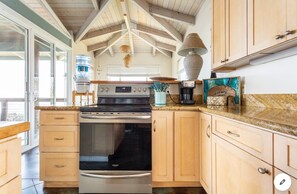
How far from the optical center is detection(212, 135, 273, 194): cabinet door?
986 millimetres

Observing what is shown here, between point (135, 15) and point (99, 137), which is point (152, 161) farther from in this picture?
point (135, 15)

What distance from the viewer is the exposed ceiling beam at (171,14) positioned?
188 inches

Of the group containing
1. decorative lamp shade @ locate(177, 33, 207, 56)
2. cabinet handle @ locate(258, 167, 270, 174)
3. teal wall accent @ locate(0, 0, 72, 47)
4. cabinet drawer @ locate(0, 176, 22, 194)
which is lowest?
cabinet handle @ locate(258, 167, 270, 174)

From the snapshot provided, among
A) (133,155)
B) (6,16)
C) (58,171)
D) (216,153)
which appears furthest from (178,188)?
(6,16)

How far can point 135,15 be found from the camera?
5.86 meters

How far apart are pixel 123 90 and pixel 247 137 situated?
5.47ft

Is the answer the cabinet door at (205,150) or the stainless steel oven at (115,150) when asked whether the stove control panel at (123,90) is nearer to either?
the stainless steel oven at (115,150)

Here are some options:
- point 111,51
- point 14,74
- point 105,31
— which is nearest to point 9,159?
point 14,74

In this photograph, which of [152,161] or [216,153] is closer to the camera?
[216,153]

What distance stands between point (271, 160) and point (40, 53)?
15.6 feet

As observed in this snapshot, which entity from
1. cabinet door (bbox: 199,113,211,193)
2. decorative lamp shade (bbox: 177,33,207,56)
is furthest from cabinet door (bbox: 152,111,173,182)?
decorative lamp shade (bbox: 177,33,207,56)

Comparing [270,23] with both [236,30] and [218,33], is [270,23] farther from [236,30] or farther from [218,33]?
[218,33]

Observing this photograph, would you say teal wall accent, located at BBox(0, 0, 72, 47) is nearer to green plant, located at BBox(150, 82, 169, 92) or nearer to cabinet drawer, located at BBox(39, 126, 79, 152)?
cabinet drawer, located at BBox(39, 126, 79, 152)

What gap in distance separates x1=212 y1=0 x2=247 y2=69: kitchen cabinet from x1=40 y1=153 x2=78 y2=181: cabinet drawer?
5.56ft
